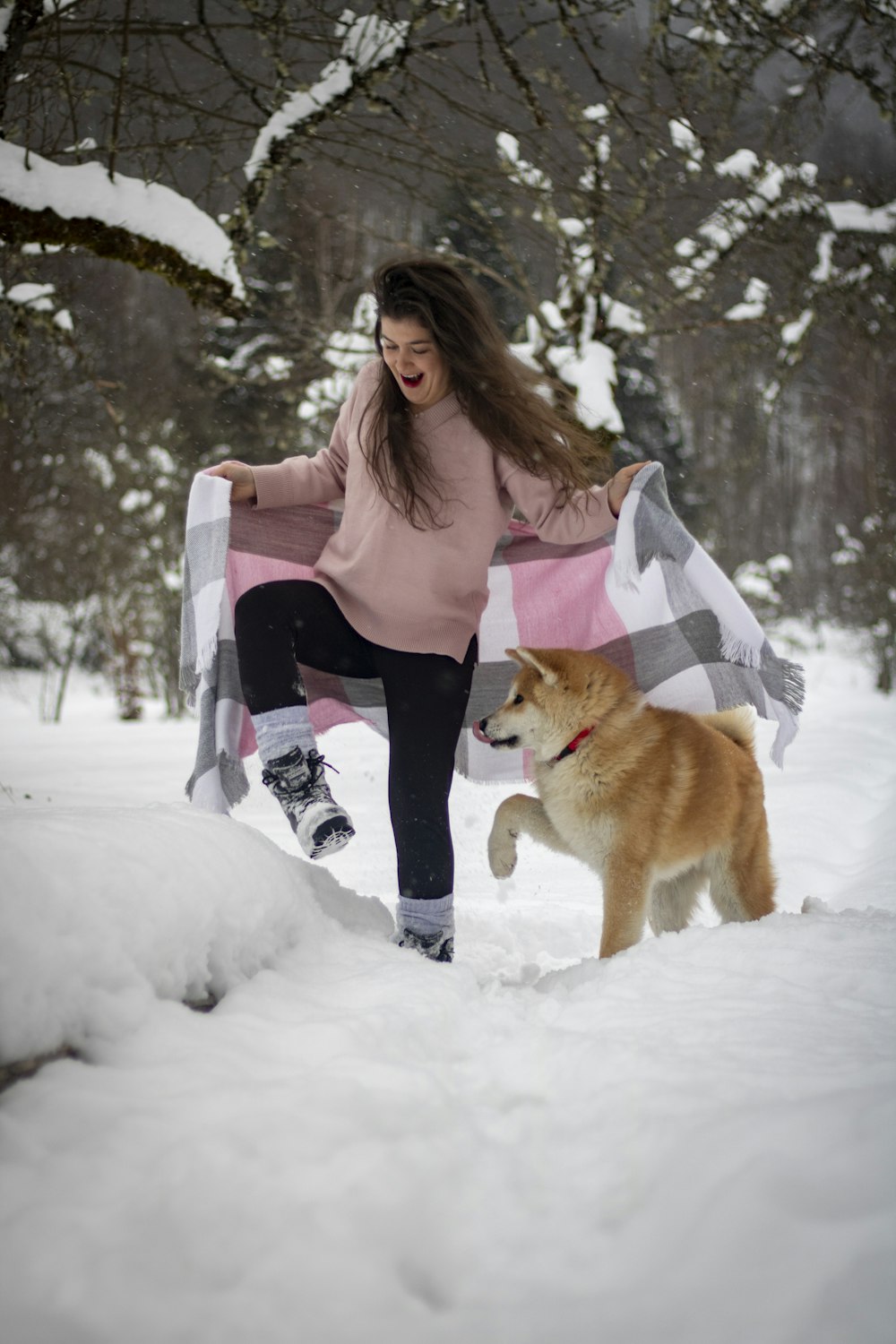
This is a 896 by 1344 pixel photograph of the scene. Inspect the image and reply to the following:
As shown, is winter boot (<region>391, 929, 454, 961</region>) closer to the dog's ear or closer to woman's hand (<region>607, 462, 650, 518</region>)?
the dog's ear

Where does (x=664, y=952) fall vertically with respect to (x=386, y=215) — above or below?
below

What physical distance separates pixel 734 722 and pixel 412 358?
176cm

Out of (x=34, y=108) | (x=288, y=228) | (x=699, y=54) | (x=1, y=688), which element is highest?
(x=288, y=228)

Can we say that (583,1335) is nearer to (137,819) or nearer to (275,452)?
(137,819)

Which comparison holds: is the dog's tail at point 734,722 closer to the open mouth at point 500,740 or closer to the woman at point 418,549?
the open mouth at point 500,740

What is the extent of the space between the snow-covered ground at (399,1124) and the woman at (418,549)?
16.8 inches

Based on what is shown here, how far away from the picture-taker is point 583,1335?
819 millimetres

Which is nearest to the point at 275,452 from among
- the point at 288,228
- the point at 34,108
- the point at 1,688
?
the point at 288,228

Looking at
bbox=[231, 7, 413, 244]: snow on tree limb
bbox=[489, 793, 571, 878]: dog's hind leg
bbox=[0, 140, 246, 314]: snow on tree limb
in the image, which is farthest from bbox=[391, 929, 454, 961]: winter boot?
bbox=[231, 7, 413, 244]: snow on tree limb

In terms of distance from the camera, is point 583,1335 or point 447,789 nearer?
point 583,1335

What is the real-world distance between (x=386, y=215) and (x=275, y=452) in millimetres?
7665

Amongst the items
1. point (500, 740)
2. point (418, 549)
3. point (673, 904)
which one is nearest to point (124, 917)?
point (418, 549)

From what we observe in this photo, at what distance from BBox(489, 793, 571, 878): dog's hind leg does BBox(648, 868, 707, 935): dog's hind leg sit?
0.52 metres

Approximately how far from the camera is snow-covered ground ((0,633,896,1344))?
843 millimetres
